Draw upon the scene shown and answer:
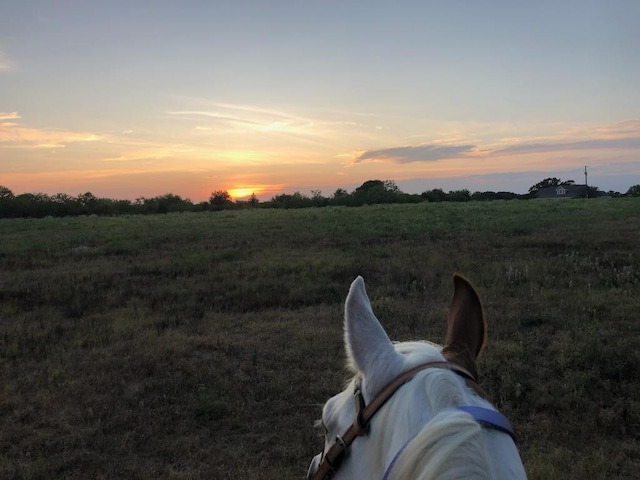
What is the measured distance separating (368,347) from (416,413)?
239mm

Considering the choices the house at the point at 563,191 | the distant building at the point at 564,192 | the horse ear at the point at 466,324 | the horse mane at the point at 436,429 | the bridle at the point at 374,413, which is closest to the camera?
the horse mane at the point at 436,429

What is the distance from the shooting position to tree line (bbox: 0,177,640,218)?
1843 inches

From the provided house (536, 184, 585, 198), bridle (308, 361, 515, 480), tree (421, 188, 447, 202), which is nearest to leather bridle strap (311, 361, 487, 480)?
bridle (308, 361, 515, 480)

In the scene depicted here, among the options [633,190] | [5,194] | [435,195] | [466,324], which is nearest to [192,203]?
[5,194]

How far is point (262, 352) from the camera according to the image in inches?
241

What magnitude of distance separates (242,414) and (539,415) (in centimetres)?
274

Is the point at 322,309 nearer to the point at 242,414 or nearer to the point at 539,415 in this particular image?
the point at 242,414

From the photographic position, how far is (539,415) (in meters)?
4.43

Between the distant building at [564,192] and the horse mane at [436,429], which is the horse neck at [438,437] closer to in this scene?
the horse mane at [436,429]

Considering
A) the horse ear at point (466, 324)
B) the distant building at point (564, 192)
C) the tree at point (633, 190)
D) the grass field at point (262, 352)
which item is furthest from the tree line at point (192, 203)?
the horse ear at point (466, 324)

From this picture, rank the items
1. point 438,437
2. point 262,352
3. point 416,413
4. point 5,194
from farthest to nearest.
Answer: point 5,194
point 262,352
point 416,413
point 438,437

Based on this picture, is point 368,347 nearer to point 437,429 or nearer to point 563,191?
point 437,429

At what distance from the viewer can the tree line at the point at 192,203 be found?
46812 mm

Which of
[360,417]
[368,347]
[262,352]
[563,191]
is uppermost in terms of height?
[563,191]
